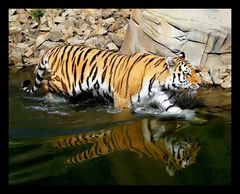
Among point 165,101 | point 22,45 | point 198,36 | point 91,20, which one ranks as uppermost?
point 198,36

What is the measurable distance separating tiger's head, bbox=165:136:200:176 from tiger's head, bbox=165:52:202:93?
2.75ft

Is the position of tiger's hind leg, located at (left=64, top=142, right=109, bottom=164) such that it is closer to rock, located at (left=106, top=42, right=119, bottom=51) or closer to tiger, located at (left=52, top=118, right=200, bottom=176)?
tiger, located at (left=52, top=118, right=200, bottom=176)

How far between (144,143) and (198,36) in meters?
2.52

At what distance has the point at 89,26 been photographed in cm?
817

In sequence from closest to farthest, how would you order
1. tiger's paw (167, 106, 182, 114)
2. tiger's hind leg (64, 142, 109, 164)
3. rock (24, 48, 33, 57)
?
tiger's hind leg (64, 142, 109, 164) < tiger's paw (167, 106, 182, 114) < rock (24, 48, 33, 57)

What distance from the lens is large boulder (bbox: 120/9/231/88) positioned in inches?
251

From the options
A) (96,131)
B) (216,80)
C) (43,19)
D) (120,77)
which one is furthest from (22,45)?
(96,131)

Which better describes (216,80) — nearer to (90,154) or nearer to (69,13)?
(90,154)

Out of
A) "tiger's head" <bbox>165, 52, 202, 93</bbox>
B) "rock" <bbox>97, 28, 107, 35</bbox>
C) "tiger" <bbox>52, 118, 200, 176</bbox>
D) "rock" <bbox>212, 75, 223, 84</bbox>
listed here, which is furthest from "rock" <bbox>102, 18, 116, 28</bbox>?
"tiger" <bbox>52, 118, 200, 176</bbox>

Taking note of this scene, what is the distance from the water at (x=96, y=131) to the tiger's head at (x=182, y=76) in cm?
31

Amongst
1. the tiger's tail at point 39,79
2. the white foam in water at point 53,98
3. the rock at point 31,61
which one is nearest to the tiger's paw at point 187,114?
the white foam in water at point 53,98

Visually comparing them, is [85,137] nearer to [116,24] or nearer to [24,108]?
[24,108]

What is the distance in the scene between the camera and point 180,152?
13.2 feet

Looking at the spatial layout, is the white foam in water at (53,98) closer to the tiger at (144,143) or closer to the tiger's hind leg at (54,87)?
the tiger's hind leg at (54,87)
